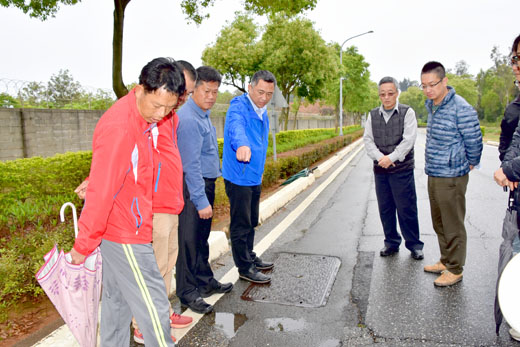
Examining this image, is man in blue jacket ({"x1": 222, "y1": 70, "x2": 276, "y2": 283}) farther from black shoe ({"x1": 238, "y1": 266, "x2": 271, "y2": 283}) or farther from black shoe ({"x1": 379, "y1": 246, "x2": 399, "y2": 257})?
black shoe ({"x1": 379, "y1": 246, "x2": 399, "y2": 257})

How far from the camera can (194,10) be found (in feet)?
32.4

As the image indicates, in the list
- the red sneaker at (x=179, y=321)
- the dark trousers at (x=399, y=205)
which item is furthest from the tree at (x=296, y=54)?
the red sneaker at (x=179, y=321)

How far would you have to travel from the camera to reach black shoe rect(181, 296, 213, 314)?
3053 mm

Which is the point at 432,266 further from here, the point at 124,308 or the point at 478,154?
the point at 124,308

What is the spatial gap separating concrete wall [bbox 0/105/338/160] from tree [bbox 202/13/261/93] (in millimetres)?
13818

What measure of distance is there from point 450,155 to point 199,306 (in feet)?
8.45

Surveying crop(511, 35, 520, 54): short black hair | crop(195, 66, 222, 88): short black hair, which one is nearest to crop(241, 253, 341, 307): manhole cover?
crop(195, 66, 222, 88): short black hair

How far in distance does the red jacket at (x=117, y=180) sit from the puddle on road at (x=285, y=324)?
1.41m

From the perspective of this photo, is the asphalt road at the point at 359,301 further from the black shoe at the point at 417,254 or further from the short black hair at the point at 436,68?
the short black hair at the point at 436,68

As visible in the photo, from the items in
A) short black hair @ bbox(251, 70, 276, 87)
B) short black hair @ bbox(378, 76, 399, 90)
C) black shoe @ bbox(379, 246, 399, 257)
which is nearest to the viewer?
short black hair @ bbox(251, 70, 276, 87)

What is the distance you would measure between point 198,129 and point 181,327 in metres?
1.47

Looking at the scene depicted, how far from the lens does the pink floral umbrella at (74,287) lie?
6.01 feet

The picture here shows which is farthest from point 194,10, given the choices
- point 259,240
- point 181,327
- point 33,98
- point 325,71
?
point 325,71

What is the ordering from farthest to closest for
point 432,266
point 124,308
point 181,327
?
1. point 432,266
2. point 181,327
3. point 124,308
